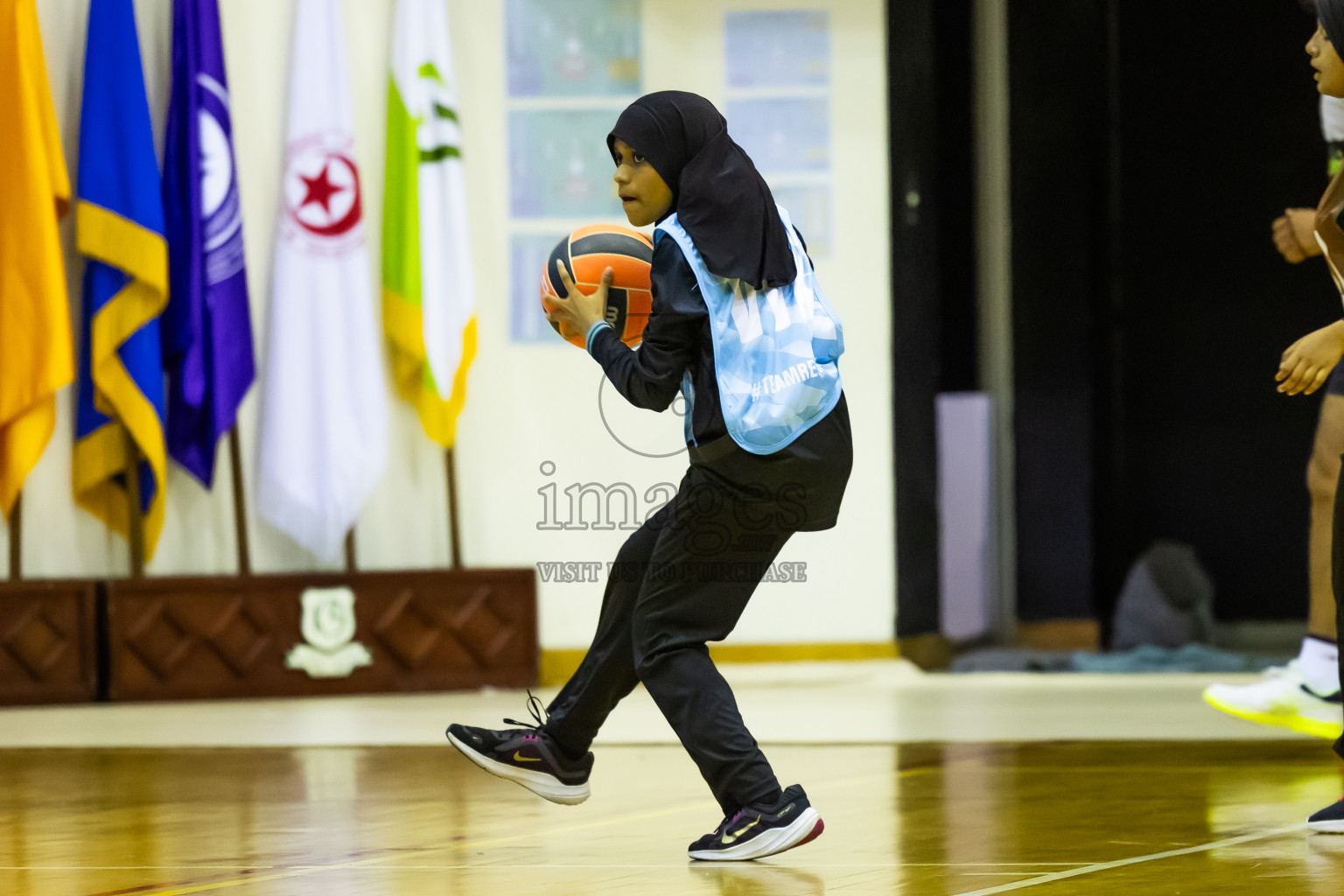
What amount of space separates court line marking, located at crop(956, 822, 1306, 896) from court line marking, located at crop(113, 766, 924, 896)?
0.68 metres

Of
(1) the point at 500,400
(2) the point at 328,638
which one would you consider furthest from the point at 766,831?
(1) the point at 500,400

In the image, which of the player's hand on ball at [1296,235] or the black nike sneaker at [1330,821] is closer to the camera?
the black nike sneaker at [1330,821]

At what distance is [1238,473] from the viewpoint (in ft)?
15.0

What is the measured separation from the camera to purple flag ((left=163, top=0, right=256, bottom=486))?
3.92m

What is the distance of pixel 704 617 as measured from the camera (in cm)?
199

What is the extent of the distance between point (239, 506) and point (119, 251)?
2.49ft

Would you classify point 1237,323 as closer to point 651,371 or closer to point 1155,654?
point 1155,654

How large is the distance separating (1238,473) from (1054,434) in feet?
2.14

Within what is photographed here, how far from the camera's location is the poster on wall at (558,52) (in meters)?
4.20

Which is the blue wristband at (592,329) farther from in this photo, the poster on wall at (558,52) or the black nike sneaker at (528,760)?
the poster on wall at (558,52)

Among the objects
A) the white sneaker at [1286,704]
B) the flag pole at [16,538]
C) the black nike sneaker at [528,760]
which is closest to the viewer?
the black nike sneaker at [528,760]

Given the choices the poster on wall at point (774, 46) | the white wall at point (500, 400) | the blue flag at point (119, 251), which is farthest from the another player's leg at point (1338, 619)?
the blue flag at point (119, 251)

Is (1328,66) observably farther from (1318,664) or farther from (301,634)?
(301,634)

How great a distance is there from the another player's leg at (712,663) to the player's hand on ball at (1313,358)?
30.7 inches
